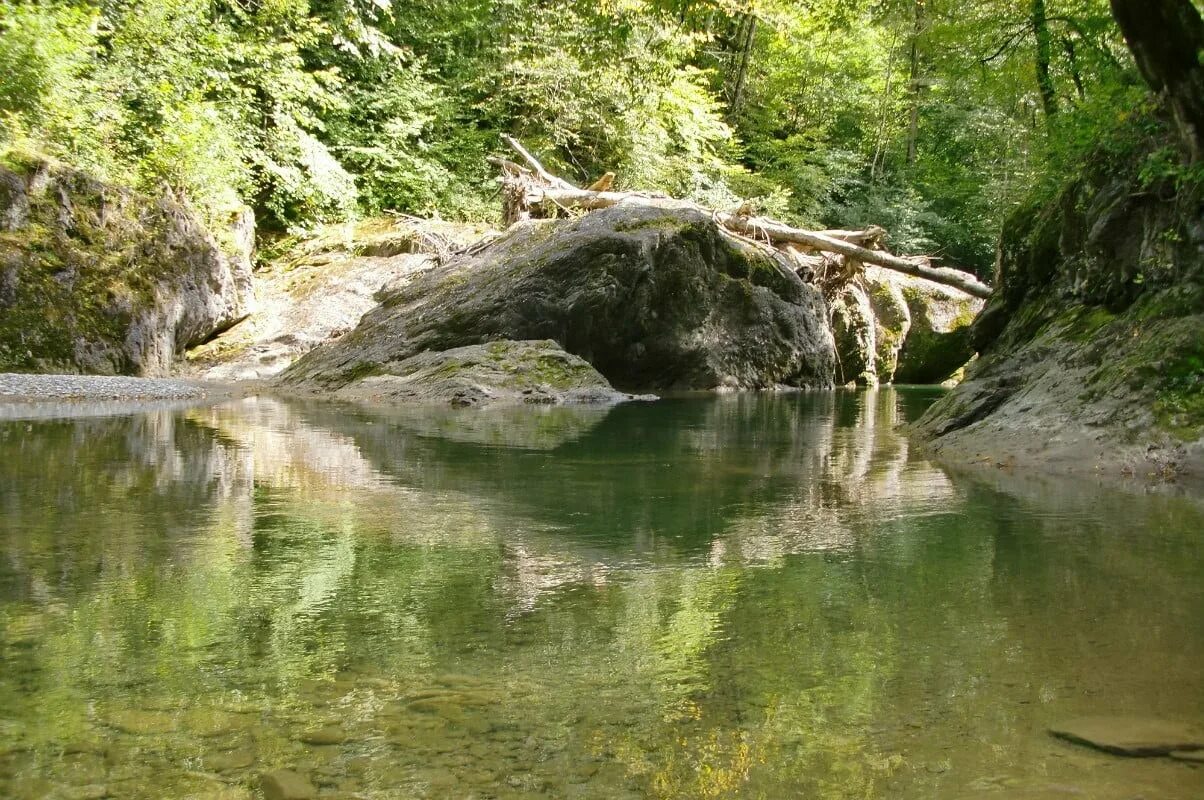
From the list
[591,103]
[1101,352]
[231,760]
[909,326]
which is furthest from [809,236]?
[231,760]

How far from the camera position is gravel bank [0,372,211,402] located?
10.4 meters

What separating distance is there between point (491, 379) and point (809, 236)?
1001cm

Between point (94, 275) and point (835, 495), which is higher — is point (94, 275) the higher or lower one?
the higher one

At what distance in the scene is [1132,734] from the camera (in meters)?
1.99

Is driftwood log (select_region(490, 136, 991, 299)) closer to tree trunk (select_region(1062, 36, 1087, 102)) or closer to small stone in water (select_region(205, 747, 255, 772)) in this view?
tree trunk (select_region(1062, 36, 1087, 102))

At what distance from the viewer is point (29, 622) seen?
259cm

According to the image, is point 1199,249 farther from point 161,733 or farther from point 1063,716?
point 161,733

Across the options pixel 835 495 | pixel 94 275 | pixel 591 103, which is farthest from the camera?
pixel 591 103

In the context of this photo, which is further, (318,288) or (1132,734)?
(318,288)

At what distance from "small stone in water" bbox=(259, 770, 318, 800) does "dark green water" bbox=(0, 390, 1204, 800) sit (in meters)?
0.02

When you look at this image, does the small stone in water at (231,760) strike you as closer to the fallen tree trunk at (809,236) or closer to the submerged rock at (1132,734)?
the submerged rock at (1132,734)

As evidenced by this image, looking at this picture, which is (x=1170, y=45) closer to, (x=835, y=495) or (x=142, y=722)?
(x=835, y=495)

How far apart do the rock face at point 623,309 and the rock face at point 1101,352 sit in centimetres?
710

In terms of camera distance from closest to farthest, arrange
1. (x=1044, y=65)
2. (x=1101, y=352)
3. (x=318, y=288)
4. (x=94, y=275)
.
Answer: (x=1101, y=352)
(x=94, y=275)
(x=1044, y=65)
(x=318, y=288)
